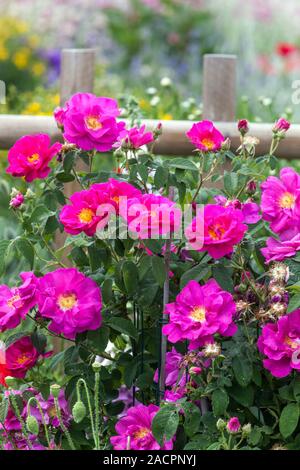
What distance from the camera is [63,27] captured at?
7.17 m

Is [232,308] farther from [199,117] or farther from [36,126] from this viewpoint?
[199,117]

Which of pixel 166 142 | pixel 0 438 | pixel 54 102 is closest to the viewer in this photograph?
pixel 0 438

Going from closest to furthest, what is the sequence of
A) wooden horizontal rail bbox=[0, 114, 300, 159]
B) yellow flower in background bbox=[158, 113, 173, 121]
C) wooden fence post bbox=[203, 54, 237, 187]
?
wooden horizontal rail bbox=[0, 114, 300, 159] → wooden fence post bbox=[203, 54, 237, 187] → yellow flower in background bbox=[158, 113, 173, 121]

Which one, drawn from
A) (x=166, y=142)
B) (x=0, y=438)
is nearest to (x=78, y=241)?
(x=0, y=438)

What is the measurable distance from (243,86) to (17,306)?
15.0 ft

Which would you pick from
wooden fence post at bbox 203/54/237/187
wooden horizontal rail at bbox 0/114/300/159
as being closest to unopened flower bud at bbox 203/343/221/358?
wooden horizontal rail at bbox 0/114/300/159

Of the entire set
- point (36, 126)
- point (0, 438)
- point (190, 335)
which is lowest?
point (0, 438)

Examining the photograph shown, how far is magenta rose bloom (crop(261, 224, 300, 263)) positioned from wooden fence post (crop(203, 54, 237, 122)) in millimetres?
1098

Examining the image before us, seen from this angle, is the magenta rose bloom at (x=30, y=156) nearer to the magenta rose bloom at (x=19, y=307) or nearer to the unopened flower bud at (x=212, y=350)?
the magenta rose bloom at (x=19, y=307)

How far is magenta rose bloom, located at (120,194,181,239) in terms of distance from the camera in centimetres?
170

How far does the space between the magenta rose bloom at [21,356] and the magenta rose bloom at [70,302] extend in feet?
0.31

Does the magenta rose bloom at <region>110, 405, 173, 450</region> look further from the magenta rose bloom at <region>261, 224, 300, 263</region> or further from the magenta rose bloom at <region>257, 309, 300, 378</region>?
the magenta rose bloom at <region>261, 224, 300, 263</region>

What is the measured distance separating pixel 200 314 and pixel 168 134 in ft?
3.48

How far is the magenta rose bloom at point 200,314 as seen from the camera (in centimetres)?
174
